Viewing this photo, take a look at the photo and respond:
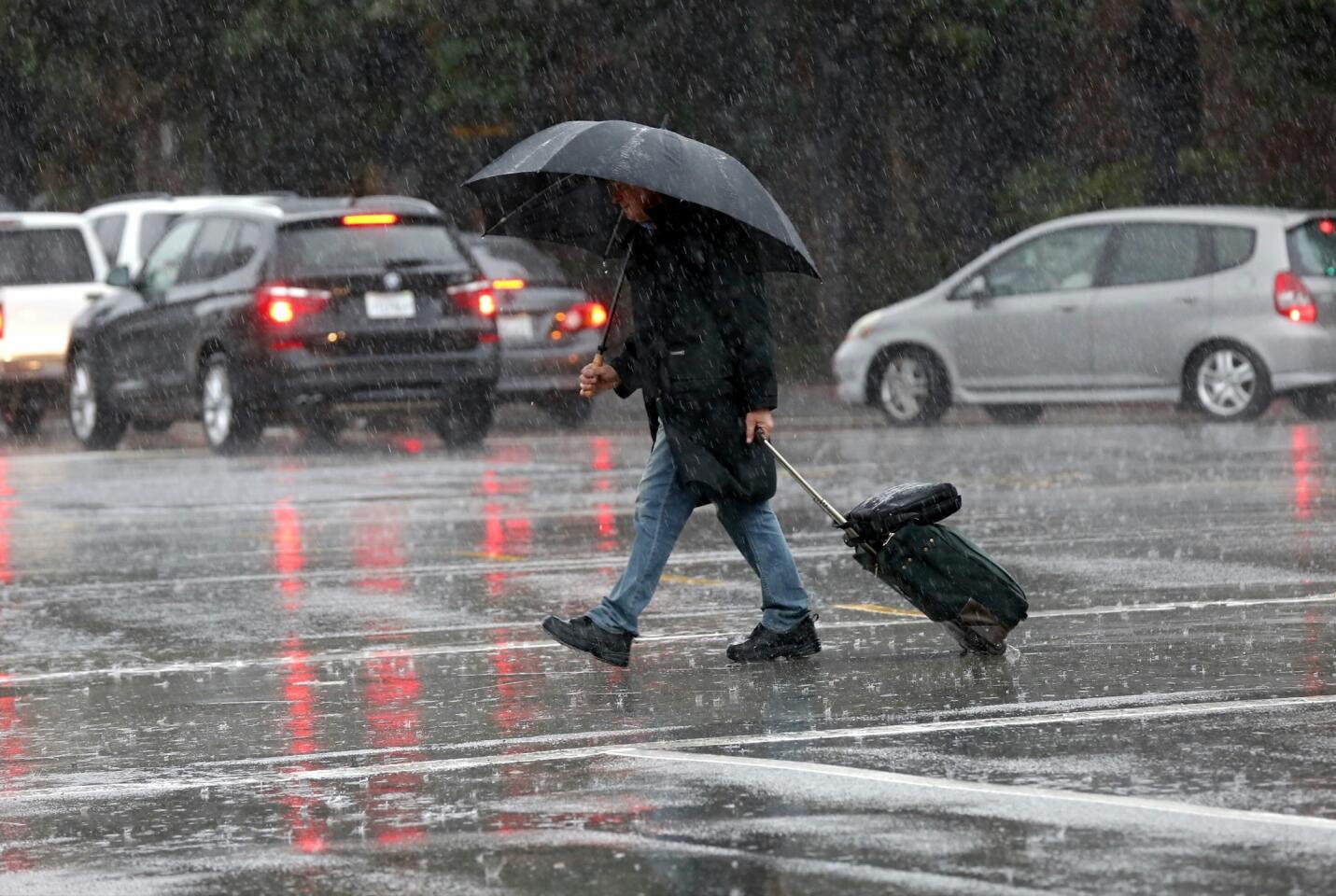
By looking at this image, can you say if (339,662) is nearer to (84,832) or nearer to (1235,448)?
(84,832)

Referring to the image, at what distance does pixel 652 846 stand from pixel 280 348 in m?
13.9

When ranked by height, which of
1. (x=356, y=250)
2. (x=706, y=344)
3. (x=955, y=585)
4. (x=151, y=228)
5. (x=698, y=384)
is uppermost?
(x=151, y=228)

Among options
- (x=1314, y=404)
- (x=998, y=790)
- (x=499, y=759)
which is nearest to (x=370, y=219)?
(x=1314, y=404)

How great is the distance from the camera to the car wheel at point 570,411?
22.3 meters

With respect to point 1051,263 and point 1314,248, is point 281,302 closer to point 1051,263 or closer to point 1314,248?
point 1051,263

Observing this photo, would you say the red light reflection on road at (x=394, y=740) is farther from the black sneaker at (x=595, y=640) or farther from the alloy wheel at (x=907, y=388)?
the alloy wheel at (x=907, y=388)

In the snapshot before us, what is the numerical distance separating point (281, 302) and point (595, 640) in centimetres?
1118

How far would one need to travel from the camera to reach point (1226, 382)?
19.9m

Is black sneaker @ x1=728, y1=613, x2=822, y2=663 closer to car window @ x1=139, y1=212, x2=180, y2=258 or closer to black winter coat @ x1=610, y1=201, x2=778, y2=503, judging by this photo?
black winter coat @ x1=610, y1=201, x2=778, y2=503

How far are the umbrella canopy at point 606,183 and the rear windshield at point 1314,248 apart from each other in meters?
11.3

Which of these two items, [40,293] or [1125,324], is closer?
[1125,324]

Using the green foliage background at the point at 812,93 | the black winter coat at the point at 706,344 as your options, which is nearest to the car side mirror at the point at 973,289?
the green foliage background at the point at 812,93

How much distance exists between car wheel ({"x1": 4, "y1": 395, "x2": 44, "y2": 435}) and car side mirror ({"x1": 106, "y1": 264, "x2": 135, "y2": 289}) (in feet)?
9.95

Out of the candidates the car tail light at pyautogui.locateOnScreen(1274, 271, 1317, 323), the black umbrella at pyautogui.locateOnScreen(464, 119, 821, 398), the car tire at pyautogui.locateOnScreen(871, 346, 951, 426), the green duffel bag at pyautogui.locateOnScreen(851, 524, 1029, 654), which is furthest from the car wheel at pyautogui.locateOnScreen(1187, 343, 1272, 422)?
the green duffel bag at pyautogui.locateOnScreen(851, 524, 1029, 654)
